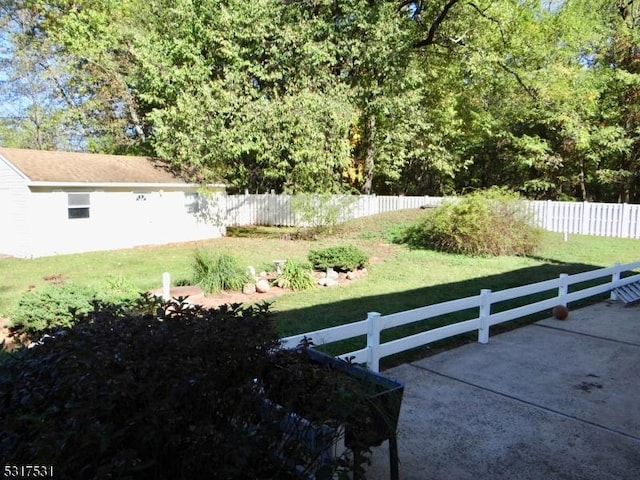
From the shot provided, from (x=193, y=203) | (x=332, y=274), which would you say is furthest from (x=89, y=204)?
(x=332, y=274)

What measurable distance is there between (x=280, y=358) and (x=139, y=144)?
24.0 metres

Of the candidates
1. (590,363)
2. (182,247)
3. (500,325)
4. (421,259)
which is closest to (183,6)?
(182,247)

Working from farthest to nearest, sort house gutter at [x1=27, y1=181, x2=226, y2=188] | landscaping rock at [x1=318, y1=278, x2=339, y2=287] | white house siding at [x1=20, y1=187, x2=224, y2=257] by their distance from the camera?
white house siding at [x1=20, y1=187, x2=224, y2=257] → house gutter at [x1=27, y1=181, x2=226, y2=188] → landscaping rock at [x1=318, y1=278, x2=339, y2=287]

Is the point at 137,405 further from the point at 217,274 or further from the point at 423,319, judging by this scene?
the point at 217,274

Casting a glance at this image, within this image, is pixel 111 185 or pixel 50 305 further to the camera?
pixel 111 185

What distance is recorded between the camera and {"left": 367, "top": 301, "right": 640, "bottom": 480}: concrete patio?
320cm

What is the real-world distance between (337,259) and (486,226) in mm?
5092

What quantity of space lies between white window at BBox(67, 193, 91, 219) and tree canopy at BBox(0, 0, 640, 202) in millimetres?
4100

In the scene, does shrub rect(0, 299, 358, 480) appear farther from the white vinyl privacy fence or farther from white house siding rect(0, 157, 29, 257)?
white house siding rect(0, 157, 29, 257)

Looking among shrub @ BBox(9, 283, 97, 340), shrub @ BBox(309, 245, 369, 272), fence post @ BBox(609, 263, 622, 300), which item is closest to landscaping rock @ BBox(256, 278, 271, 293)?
shrub @ BBox(309, 245, 369, 272)

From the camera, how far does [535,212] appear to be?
15.5 meters

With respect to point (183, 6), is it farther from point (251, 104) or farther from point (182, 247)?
point (182, 247)

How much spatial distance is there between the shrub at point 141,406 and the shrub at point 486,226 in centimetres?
1168

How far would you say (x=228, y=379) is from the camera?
2.18 metres
